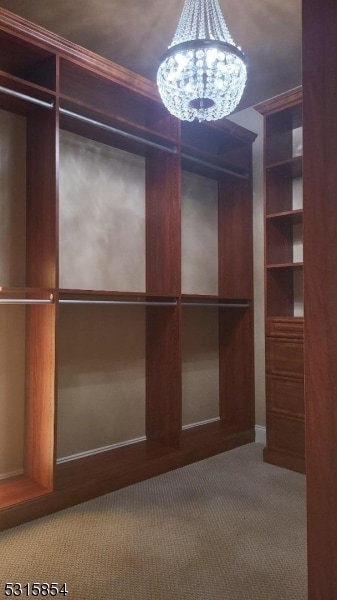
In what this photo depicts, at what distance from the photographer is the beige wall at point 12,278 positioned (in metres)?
2.40

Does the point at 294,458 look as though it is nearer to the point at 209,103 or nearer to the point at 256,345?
the point at 256,345

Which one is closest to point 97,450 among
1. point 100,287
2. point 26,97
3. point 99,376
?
point 99,376

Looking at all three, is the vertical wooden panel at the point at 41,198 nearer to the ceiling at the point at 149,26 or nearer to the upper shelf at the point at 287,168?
the ceiling at the point at 149,26

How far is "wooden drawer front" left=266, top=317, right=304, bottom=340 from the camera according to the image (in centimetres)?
283

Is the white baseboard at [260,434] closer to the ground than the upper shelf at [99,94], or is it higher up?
closer to the ground

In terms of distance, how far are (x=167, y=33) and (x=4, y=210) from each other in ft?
4.85

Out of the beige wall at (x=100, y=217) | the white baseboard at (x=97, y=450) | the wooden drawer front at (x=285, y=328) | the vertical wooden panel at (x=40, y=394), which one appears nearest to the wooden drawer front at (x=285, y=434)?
the wooden drawer front at (x=285, y=328)

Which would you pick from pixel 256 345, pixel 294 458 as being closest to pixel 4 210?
pixel 256 345

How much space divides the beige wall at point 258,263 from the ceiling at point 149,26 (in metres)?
0.58

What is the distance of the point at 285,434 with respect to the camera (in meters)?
2.87

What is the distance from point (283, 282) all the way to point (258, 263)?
41 cm

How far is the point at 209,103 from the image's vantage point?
2.07 m

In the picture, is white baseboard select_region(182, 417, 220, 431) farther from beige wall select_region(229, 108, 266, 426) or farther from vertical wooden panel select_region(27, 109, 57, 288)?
vertical wooden panel select_region(27, 109, 57, 288)

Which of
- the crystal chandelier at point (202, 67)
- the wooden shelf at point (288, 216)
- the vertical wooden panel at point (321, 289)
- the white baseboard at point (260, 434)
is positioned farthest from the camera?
the white baseboard at point (260, 434)
